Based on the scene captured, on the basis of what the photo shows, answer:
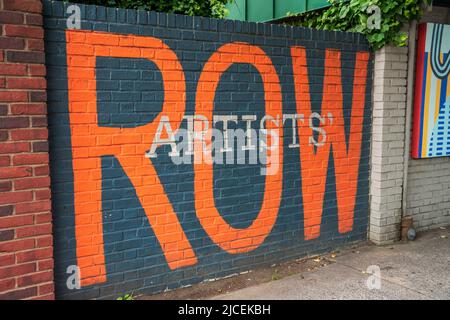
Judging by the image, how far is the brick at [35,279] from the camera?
3109mm

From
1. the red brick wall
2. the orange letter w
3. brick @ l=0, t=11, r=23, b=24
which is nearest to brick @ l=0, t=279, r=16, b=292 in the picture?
the red brick wall

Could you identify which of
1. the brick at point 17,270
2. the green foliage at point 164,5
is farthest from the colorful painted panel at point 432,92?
the brick at point 17,270

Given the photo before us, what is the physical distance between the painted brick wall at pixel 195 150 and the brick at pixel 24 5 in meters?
Answer: 0.19

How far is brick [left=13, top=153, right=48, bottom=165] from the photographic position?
3.04m

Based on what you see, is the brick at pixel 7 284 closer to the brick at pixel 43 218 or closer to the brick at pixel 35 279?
the brick at pixel 35 279

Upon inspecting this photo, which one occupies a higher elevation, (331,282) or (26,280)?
(26,280)

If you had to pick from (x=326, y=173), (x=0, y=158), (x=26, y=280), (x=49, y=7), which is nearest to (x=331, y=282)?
(x=326, y=173)

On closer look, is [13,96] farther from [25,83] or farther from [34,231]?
[34,231]

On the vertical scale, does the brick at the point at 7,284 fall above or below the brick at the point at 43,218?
below

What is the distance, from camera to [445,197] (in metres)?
5.84

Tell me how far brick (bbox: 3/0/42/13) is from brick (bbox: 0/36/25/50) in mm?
202

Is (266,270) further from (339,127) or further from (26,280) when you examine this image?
(26,280)

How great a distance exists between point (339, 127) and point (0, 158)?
133 inches

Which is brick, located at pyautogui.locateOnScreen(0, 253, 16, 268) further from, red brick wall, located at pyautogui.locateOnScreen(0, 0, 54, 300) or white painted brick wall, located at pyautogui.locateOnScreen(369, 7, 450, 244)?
white painted brick wall, located at pyautogui.locateOnScreen(369, 7, 450, 244)
